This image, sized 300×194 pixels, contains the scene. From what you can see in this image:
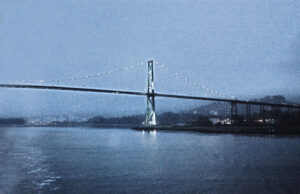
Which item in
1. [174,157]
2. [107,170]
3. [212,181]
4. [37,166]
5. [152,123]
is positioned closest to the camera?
[212,181]

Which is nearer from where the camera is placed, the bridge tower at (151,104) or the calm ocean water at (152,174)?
the calm ocean water at (152,174)

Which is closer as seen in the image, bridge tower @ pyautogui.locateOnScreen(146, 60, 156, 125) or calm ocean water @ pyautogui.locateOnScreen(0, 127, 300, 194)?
calm ocean water @ pyautogui.locateOnScreen(0, 127, 300, 194)

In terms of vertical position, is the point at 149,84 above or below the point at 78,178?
above

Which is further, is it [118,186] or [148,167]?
[148,167]

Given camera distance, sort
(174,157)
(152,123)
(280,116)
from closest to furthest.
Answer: (174,157) → (152,123) → (280,116)

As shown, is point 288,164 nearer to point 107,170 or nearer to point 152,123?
point 107,170

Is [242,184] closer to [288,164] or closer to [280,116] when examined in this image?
[288,164]

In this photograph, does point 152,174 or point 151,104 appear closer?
point 152,174

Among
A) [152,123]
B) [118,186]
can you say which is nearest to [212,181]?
[118,186]

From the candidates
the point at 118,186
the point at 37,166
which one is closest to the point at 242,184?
the point at 118,186
